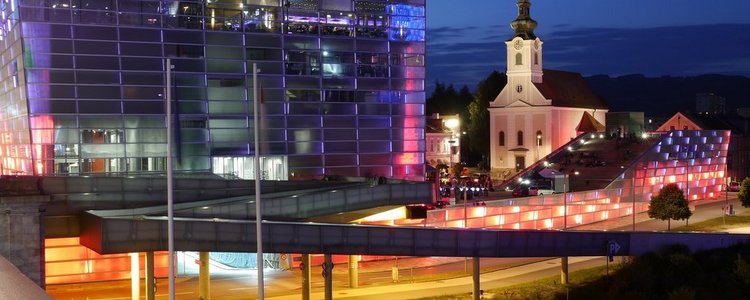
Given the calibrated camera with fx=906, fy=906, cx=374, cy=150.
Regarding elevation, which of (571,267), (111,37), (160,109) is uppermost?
(111,37)

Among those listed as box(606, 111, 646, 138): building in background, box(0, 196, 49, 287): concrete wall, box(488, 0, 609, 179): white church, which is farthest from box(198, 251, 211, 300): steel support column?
box(606, 111, 646, 138): building in background

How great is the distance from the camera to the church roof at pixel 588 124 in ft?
380

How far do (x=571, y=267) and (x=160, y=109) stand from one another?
1043 inches

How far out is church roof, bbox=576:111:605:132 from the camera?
116 metres

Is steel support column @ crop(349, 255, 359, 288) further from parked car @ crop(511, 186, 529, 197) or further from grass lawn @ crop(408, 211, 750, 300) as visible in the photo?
parked car @ crop(511, 186, 529, 197)

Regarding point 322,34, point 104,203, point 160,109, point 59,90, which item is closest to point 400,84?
point 322,34

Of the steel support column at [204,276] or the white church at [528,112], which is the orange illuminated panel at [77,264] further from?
the white church at [528,112]

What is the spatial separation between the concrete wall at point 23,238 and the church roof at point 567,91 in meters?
91.1

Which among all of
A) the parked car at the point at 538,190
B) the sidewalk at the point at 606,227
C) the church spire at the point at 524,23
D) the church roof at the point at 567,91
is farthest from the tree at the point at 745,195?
the church spire at the point at 524,23

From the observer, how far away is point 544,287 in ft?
124

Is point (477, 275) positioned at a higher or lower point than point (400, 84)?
lower

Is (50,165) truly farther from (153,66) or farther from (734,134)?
(734,134)

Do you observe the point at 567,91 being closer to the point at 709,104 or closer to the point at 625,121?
the point at 625,121

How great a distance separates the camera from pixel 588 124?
116375 millimetres
